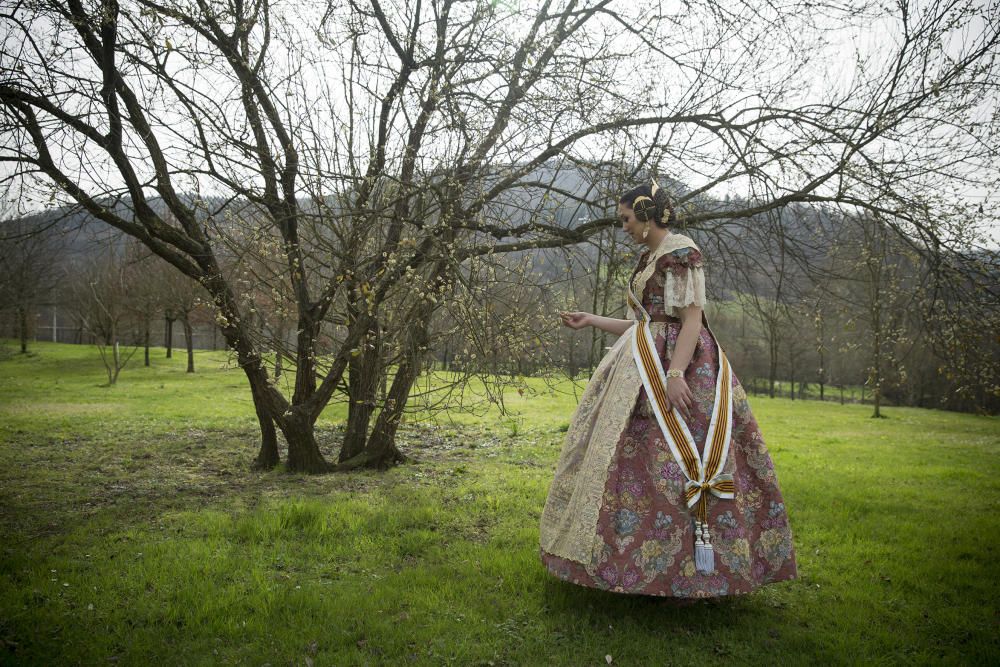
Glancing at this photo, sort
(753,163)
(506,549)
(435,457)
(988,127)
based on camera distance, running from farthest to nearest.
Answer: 1. (435,457)
2. (753,163)
3. (988,127)
4. (506,549)

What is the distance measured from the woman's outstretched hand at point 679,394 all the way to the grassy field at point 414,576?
107 cm

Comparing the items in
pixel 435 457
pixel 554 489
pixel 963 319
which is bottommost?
pixel 435 457

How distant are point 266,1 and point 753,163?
15.2 feet

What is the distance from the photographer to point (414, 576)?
11.1 feet

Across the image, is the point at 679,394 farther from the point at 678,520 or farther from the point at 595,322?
→ the point at 595,322

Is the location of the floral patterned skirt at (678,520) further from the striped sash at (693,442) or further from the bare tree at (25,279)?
Result: the bare tree at (25,279)

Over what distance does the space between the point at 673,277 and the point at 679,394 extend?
0.61 m

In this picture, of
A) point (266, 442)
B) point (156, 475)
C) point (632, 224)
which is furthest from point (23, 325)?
point (632, 224)

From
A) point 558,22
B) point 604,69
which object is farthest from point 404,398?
point 558,22

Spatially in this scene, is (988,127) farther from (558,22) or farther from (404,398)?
(404,398)

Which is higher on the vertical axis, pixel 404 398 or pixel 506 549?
pixel 404 398

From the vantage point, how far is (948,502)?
5.69m

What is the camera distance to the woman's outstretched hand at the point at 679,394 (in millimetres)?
2895

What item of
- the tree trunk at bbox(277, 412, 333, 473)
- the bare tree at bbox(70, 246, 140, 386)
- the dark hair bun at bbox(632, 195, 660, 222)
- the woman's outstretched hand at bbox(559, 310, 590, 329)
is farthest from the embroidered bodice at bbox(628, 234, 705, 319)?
the bare tree at bbox(70, 246, 140, 386)
